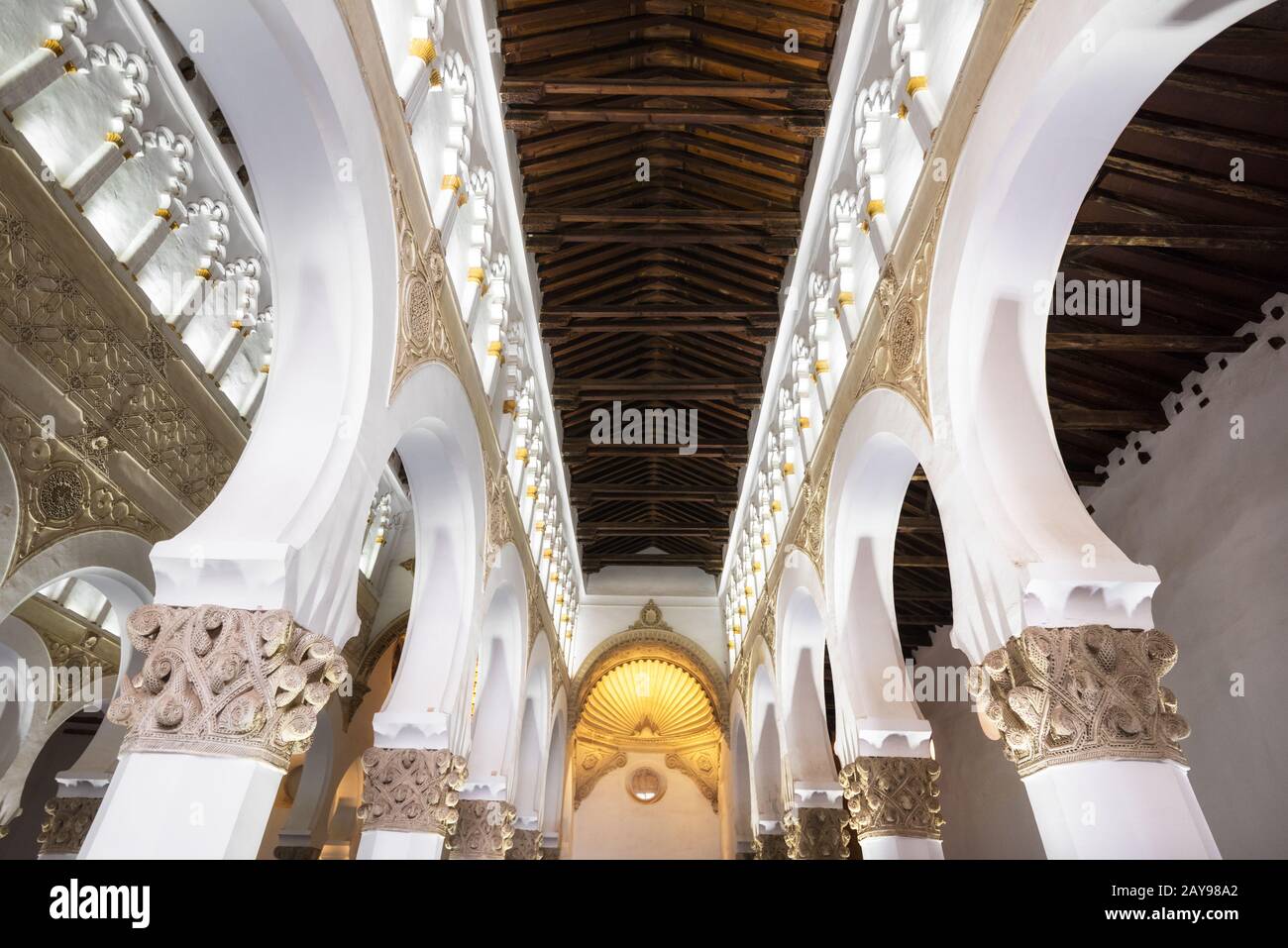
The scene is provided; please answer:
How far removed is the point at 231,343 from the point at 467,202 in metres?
3.49

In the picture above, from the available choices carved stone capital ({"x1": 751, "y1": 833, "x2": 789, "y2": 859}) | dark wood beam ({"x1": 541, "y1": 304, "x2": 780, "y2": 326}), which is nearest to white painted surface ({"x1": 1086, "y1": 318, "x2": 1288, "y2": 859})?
dark wood beam ({"x1": 541, "y1": 304, "x2": 780, "y2": 326})

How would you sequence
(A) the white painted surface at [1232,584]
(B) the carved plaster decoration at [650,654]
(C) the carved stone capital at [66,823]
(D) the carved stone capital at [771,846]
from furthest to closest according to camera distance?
(B) the carved plaster decoration at [650,654]
(D) the carved stone capital at [771,846]
(C) the carved stone capital at [66,823]
(A) the white painted surface at [1232,584]

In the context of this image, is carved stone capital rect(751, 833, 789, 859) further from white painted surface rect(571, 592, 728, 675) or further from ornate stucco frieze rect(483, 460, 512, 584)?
ornate stucco frieze rect(483, 460, 512, 584)

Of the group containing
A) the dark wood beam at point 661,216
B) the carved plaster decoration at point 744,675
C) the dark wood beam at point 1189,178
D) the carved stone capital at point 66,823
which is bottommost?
the carved stone capital at point 66,823

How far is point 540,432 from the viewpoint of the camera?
10219mm

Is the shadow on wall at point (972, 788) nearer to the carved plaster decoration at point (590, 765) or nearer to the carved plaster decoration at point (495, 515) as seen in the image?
the carved plaster decoration at point (590, 765)

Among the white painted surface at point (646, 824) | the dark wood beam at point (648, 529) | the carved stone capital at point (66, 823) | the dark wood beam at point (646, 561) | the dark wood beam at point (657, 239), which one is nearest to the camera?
the carved stone capital at point (66, 823)

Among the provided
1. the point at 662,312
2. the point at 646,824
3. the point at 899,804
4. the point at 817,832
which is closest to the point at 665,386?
the point at 662,312

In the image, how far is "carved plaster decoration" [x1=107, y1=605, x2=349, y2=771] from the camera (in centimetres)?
304

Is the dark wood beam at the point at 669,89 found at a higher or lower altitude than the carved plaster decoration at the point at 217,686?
higher

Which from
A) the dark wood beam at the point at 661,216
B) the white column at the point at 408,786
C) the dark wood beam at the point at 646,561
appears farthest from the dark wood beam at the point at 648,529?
the white column at the point at 408,786

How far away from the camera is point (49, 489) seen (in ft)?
19.6

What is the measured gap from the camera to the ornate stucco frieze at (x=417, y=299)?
4363mm

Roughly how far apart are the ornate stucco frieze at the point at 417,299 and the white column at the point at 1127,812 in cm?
348
